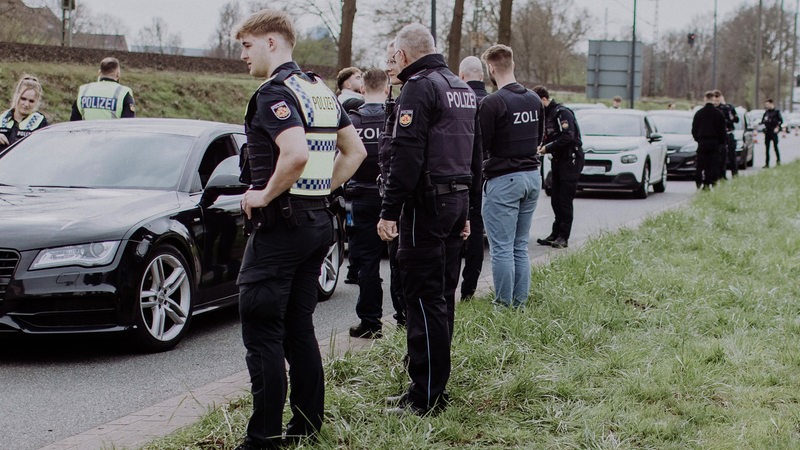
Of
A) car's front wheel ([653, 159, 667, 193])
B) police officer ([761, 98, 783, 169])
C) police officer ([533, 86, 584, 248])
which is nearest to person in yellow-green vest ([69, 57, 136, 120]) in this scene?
police officer ([533, 86, 584, 248])

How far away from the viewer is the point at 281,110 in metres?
3.94

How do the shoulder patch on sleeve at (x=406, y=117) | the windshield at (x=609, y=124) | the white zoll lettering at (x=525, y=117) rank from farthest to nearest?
the windshield at (x=609, y=124) → the white zoll lettering at (x=525, y=117) → the shoulder patch on sleeve at (x=406, y=117)

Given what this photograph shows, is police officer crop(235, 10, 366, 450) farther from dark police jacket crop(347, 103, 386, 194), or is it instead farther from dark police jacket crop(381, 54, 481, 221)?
dark police jacket crop(347, 103, 386, 194)

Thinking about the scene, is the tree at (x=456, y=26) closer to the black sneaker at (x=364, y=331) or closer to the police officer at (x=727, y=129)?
the police officer at (x=727, y=129)

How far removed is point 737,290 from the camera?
25.7 feet

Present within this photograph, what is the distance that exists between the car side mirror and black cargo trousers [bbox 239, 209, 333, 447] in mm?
2587

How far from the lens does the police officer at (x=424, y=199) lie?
4699mm

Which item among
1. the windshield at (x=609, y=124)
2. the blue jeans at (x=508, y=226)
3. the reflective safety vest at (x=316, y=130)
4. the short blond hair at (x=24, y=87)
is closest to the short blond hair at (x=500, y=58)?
the blue jeans at (x=508, y=226)

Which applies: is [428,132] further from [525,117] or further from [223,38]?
[223,38]

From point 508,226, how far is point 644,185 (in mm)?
12780

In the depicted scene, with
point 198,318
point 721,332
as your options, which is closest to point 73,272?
point 198,318

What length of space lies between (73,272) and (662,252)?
6253 mm

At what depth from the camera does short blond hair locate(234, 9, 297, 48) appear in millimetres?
4066

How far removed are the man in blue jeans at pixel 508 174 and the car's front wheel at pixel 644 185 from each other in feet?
40.3
